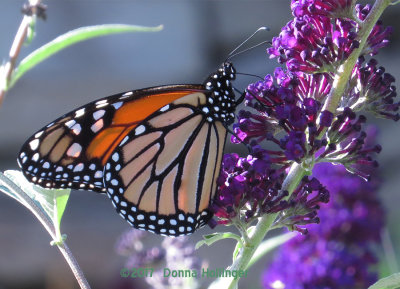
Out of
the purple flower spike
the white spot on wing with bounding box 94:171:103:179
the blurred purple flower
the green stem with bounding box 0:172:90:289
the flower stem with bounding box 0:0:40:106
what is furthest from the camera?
the blurred purple flower

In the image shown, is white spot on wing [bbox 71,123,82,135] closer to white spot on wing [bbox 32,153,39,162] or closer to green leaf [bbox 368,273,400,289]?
white spot on wing [bbox 32,153,39,162]

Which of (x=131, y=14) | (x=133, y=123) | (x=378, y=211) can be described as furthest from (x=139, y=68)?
(x=133, y=123)

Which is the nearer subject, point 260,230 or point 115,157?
point 260,230

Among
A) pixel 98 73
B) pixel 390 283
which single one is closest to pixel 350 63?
pixel 390 283

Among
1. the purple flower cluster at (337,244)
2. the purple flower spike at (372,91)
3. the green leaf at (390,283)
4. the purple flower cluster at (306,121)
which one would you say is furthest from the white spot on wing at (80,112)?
the purple flower cluster at (337,244)

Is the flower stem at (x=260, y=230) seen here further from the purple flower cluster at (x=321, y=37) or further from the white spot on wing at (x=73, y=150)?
the white spot on wing at (x=73, y=150)

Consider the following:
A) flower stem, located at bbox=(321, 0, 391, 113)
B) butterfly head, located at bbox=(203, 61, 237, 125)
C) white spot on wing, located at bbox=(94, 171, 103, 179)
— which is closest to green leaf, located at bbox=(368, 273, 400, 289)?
flower stem, located at bbox=(321, 0, 391, 113)

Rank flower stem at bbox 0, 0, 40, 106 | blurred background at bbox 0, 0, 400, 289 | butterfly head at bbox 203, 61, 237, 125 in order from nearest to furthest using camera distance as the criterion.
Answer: flower stem at bbox 0, 0, 40, 106 → butterfly head at bbox 203, 61, 237, 125 → blurred background at bbox 0, 0, 400, 289

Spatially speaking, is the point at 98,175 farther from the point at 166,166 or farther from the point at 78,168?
the point at 166,166
